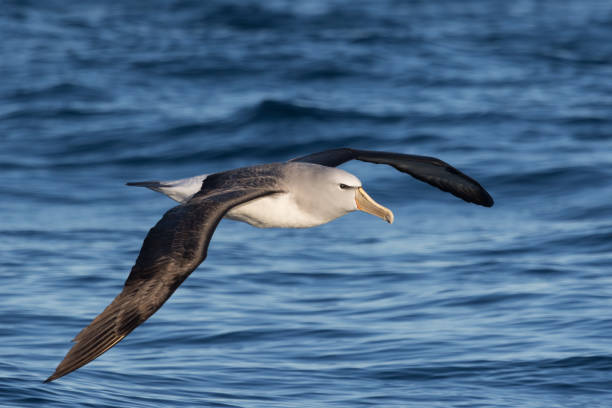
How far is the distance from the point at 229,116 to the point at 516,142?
5.68 meters

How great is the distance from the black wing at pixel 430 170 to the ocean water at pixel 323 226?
142cm

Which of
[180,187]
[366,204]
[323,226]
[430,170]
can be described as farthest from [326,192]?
[323,226]

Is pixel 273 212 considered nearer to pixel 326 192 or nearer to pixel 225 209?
pixel 326 192

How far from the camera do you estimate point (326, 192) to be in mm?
7949

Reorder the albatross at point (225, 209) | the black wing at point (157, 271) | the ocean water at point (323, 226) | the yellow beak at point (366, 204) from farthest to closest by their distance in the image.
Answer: the ocean water at point (323, 226) → the yellow beak at point (366, 204) → the albatross at point (225, 209) → the black wing at point (157, 271)

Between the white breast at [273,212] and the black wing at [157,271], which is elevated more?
the white breast at [273,212]

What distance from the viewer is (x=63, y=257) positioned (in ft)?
41.1

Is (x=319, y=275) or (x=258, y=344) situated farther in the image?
(x=319, y=275)

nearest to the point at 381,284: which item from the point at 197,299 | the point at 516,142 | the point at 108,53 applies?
the point at 197,299

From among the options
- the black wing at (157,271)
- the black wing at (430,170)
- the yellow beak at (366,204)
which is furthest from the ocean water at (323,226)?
the black wing at (157,271)

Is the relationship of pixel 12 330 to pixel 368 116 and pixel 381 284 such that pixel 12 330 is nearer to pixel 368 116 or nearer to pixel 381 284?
pixel 381 284

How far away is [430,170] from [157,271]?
336 cm

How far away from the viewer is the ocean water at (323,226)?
355 inches

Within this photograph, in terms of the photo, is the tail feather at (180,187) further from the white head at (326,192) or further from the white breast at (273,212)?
the white head at (326,192)
